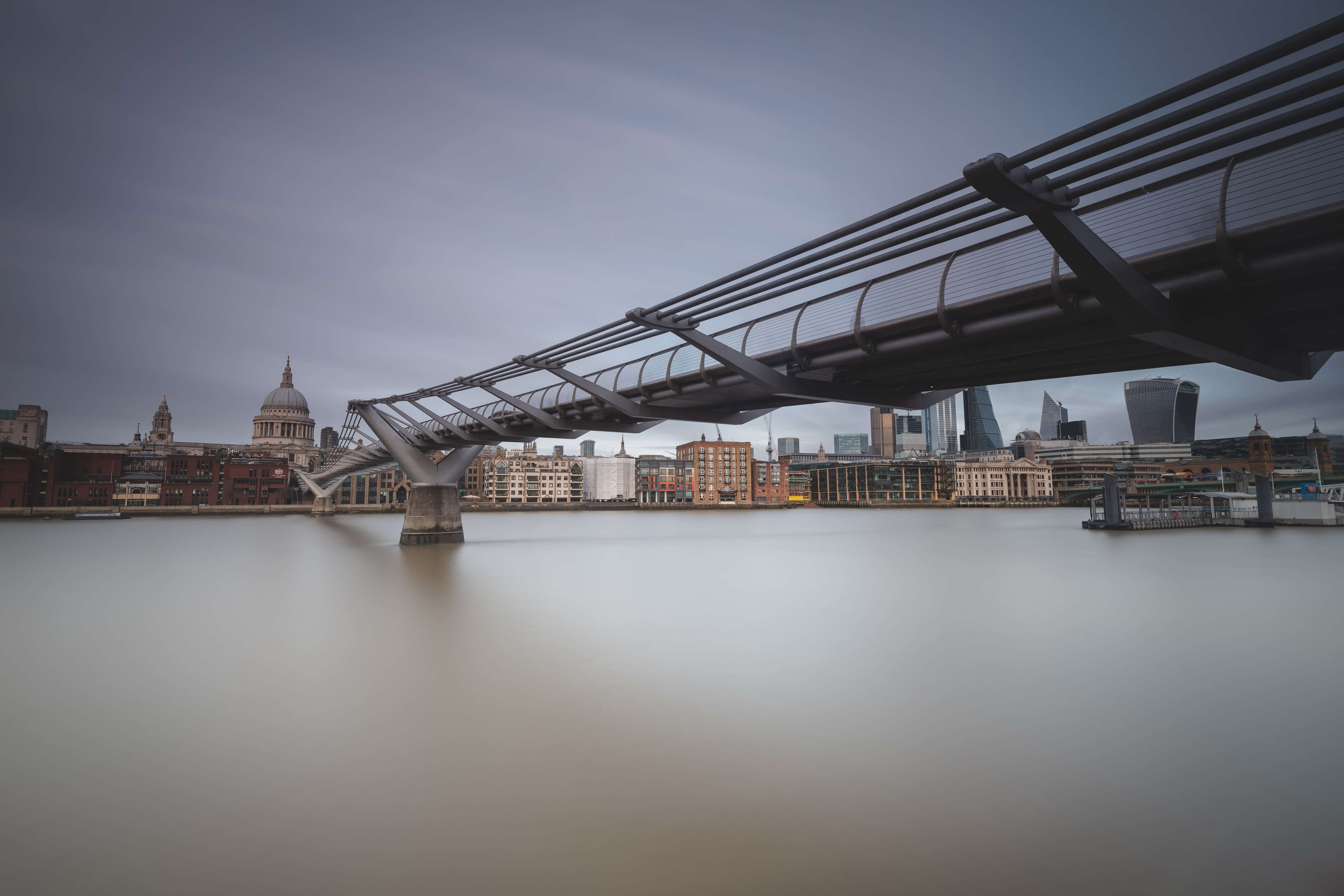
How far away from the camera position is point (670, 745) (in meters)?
7.05

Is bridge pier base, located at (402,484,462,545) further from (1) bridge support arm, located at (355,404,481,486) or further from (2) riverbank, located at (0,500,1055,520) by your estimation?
(2) riverbank, located at (0,500,1055,520)

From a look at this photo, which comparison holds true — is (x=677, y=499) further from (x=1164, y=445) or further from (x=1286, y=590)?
(x=1286, y=590)

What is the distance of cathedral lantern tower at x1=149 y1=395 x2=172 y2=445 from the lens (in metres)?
156

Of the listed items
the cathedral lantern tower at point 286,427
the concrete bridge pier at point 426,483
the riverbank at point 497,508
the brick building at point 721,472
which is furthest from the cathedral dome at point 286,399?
the concrete bridge pier at point 426,483

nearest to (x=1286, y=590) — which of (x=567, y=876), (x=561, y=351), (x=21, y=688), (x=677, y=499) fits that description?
(x=561, y=351)

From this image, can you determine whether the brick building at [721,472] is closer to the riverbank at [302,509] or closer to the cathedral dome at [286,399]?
the riverbank at [302,509]

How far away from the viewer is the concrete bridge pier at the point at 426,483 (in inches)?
1319

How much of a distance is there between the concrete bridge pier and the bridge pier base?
2 centimetres

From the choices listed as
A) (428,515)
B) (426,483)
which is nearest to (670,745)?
(426,483)

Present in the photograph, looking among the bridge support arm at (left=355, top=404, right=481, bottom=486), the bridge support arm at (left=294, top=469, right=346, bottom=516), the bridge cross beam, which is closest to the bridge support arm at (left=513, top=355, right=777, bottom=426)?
the bridge cross beam

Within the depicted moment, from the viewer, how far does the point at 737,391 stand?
1587 centimetres

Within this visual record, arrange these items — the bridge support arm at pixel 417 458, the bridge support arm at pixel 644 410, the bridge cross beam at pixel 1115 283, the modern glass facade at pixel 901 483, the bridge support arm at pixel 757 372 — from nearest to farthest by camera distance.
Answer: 1. the bridge cross beam at pixel 1115 283
2. the bridge support arm at pixel 757 372
3. the bridge support arm at pixel 644 410
4. the bridge support arm at pixel 417 458
5. the modern glass facade at pixel 901 483

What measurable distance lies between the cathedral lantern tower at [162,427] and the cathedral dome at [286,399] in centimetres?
2851

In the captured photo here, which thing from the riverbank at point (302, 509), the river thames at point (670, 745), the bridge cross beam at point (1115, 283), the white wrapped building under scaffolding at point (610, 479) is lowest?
the river thames at point (670, 745)
